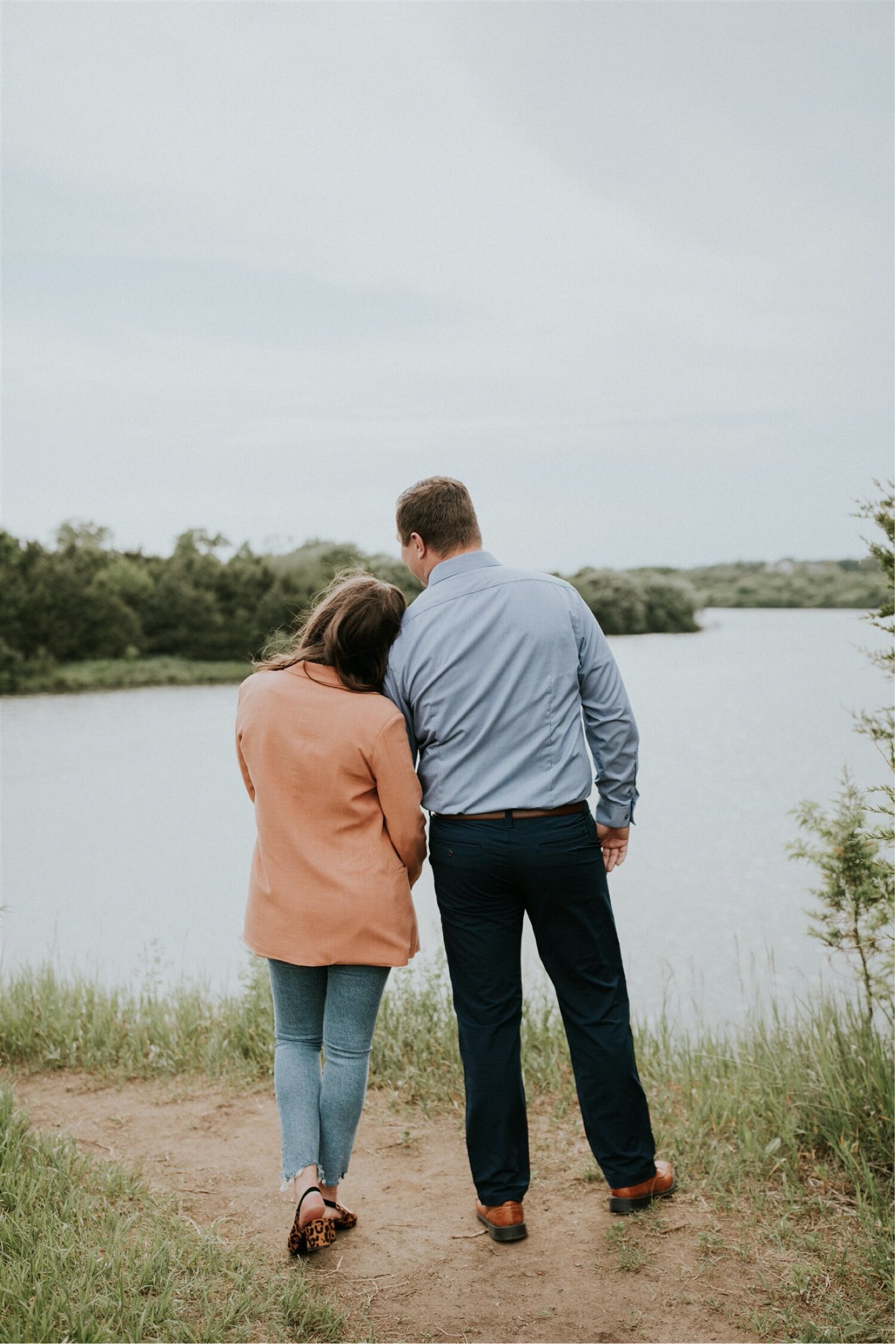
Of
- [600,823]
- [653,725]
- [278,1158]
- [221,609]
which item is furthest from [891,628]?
[221,609]

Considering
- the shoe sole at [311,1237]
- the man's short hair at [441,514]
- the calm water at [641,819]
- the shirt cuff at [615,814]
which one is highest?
the man's short hair at [441,514]

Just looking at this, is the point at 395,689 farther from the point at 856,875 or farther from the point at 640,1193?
the point at 856,875

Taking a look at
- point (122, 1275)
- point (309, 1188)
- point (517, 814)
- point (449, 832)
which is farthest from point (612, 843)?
point (122, 1275)

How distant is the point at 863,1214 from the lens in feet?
9.08

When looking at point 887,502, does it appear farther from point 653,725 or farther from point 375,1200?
point 653,725

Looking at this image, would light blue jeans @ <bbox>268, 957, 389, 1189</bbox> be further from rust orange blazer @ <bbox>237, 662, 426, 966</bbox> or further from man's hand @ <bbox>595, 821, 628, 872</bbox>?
man's hand @ <bbox>595, 821, 628, 872</bbox>

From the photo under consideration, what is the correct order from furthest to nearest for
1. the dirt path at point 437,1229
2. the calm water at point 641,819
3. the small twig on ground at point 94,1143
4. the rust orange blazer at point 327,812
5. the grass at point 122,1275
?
the calm water at point 641,819 < the small twig on ground at point 94,1143 < the rust orange blazer at point 327,812 < the dirt path at point 437,1229 < the grass at point 122,1275

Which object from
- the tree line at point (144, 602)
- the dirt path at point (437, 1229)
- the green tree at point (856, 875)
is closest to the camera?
the dirt path at point (437, 1229)

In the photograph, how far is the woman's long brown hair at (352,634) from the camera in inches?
102

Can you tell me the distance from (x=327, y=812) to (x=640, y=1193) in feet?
4.71

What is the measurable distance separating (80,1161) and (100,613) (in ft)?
70.1

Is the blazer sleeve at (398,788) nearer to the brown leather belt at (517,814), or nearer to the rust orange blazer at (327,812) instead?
the rust orange blazer at (327,812)

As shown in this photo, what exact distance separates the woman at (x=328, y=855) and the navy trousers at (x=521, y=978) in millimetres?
150

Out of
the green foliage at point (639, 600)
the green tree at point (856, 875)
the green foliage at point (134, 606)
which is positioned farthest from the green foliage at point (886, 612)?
the green foliage at point (134, 606)
